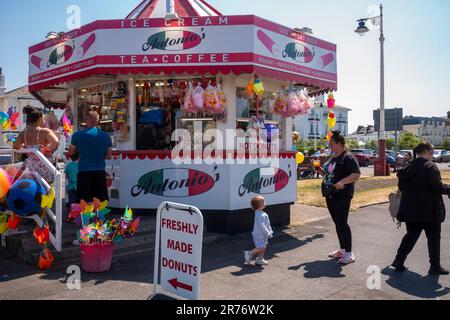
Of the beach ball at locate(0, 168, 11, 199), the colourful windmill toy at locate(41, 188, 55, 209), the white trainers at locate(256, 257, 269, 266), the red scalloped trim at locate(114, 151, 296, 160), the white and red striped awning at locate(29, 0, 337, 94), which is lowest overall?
the white trainers at locate(256, 257, 269, 266)

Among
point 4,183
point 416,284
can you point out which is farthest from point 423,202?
point 4,183

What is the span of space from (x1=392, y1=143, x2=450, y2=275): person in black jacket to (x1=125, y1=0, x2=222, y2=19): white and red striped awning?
5.71m

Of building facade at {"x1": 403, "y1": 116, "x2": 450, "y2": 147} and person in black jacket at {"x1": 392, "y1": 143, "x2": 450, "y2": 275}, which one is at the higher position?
building facade at {"x1": 403, "y1": 116, "x2": 450, "y2": 147}

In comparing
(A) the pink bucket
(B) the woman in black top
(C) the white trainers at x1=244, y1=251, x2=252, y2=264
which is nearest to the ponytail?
(B) the woman in black top

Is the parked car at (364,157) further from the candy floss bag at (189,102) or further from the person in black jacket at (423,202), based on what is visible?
the person in black jacket at (423,202)

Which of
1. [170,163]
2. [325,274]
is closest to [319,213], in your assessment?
[170,163]

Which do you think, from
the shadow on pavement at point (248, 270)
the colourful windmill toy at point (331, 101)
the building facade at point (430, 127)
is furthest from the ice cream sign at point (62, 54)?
the building facade at point (430, 127)

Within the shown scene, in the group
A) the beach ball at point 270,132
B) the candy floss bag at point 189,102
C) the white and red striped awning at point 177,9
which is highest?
the white and red striped awning at point 177,9

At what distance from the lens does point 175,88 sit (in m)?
8.49

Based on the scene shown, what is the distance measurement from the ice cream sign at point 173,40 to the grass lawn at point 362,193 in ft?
20.2

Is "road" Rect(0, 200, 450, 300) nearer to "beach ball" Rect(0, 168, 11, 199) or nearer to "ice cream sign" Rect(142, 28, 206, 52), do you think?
"beach ball" Rect(0, 168, 11, 199)

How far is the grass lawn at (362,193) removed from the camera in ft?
40.1

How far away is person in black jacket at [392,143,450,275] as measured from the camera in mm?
5543
